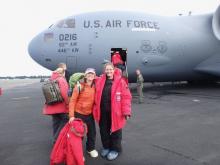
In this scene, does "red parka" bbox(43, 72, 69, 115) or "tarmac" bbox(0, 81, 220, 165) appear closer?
"tarmac" bbox(0, 81, 220, 165)

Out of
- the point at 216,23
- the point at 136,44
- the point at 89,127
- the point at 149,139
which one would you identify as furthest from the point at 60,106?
the point at 216,23

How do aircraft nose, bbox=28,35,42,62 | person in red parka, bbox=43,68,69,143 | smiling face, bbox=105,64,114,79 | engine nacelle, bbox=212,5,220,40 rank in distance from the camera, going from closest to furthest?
1. smiling face, bbox=105,64,114,79
2. person in red parka, bbox=43,68,69,143
3. aircraft nose, bbox=28,35,42,62
4. engine nacelle, bbox=212,5,220,40

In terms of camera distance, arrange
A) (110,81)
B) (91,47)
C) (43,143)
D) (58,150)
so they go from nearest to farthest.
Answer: (58,150)
(110,81)
(43,143)
(91,47)

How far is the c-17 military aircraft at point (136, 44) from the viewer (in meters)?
14.1

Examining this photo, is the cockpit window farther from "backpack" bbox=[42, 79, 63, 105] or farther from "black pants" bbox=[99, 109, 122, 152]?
"black pants" bbox=[99, 109, 122, 152]

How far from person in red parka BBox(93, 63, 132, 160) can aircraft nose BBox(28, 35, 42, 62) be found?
9.94 metres

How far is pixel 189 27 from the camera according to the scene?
640 inches

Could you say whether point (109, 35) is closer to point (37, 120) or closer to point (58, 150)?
point (37, 120)

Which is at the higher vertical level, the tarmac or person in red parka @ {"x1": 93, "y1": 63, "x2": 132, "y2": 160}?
person in red parka @ {"x1": 93, "y1": 63, "x2": 132, "y2": 160}

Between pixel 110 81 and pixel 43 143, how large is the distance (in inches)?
93.3

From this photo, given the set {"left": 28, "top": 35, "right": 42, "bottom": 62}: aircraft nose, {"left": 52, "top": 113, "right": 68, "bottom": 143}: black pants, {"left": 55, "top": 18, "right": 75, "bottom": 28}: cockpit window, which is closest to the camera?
{"left": 52, "top": 113, "right": 68, "bottom": 143}: black pants

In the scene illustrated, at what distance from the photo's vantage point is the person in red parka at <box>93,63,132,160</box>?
4.89m

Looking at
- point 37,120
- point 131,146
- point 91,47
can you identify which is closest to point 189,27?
point 91,47

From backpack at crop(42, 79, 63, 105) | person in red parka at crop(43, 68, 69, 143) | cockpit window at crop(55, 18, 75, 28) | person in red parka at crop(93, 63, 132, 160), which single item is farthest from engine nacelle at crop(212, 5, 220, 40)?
backpack at crop(42, 79, 63, 105)
